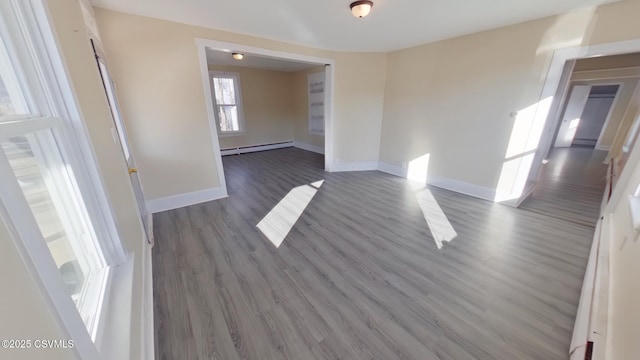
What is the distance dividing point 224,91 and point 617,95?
11.0 meters

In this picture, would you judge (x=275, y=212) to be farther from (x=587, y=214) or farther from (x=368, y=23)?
(x=587, y=214)

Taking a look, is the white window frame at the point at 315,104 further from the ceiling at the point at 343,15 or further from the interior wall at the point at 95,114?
the interior wall at the point at 95,114

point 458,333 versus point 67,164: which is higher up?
point 67,164

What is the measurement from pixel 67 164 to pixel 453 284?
2525mm

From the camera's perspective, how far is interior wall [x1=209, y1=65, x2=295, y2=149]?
651 centimetres

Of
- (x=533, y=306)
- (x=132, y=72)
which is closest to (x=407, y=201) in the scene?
(x=533, y=306)

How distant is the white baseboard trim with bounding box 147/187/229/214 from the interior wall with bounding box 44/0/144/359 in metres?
1.61

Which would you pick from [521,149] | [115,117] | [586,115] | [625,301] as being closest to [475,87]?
[521,149]

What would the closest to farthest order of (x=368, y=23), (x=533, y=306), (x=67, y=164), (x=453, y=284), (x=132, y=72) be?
(x=67, y=164) → (x=533, y=306) → (x=453, y=284) → (x=132, y=72) → (x=368, y=23)

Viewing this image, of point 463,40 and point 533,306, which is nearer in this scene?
point 533,306

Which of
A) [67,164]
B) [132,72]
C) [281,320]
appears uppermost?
[132,72]

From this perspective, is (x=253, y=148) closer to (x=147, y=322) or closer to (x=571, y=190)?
(x=147, y=322)

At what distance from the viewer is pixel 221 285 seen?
185 cm

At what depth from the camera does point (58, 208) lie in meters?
0.94
